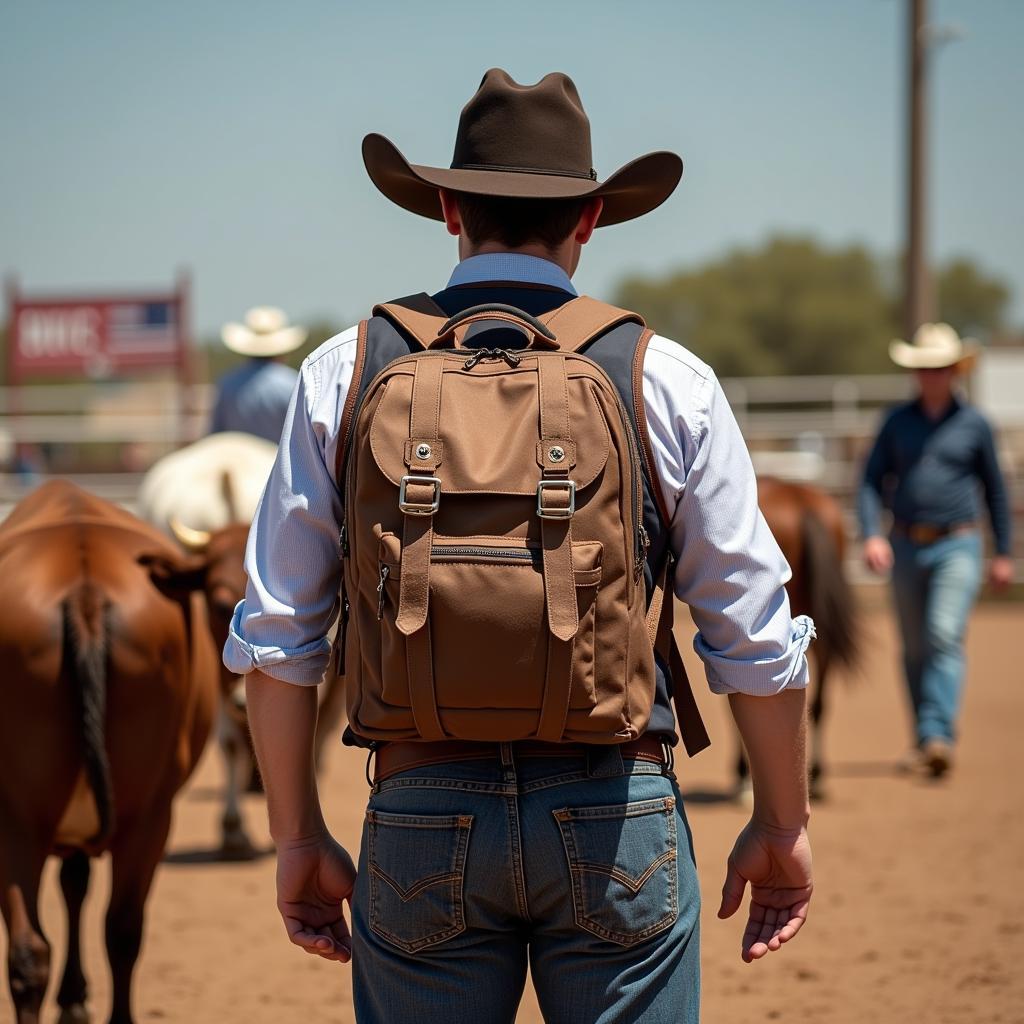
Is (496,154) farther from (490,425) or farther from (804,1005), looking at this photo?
(804,1005)

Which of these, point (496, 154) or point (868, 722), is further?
point (868, 722)

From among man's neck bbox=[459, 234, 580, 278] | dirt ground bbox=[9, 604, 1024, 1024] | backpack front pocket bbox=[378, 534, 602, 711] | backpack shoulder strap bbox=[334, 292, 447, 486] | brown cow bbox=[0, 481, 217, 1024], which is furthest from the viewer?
dirt ground bbox=[9, 604, 1024, 1024]

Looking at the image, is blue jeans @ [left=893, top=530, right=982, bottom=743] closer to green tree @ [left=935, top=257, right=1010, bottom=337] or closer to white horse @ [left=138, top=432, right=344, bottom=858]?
white horse @ [left=138, top=432, right=344, bottom=858]

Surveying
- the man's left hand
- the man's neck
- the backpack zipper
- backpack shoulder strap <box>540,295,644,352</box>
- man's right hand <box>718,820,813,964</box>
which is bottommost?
the man's left hand

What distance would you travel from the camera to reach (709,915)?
5.73m

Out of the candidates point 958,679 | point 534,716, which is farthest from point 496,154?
point 958,679

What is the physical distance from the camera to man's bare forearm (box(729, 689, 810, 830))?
219 cm

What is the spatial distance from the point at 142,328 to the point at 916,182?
1249 cm

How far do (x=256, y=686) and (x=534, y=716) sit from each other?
50cm

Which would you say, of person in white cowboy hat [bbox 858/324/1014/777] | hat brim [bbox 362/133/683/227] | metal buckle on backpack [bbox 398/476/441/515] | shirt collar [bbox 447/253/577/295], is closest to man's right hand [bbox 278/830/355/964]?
metal buckle on backpack [bbox 398/476/441/515]

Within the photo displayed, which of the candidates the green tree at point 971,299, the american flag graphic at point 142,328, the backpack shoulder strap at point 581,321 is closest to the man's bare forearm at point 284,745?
the backpack shoulder strap at point 581,321

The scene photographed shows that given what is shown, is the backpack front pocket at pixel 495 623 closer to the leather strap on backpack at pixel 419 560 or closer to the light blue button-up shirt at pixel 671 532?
the leather strap on backpack at pixel 419 560

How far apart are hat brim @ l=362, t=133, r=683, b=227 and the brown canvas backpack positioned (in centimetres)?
29

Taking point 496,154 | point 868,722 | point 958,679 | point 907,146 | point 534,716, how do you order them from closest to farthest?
point 534,716 < point 496,154 < point 958,679 < point 868,722 < point 907,146
